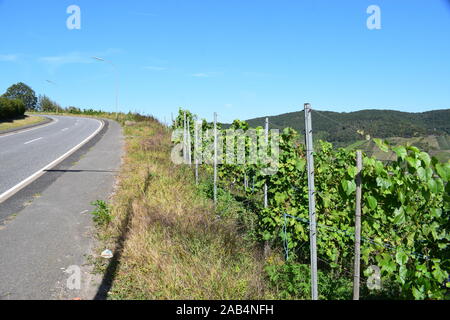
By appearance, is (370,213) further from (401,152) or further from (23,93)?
(23,93)

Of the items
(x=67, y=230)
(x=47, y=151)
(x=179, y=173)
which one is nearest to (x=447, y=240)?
(x=67, y=230)

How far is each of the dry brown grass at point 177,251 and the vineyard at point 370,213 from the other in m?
0.72

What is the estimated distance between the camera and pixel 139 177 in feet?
27.9

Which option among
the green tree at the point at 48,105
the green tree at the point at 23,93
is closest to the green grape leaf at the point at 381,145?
the green tree at the point at 48,105

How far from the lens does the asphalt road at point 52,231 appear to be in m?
3.78

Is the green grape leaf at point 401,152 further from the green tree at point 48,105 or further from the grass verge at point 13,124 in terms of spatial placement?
the green tree at point 48,105

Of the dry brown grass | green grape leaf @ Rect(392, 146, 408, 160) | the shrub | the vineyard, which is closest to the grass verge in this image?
the shrub

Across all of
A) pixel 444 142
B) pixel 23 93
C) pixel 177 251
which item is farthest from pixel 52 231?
pixel 23 93

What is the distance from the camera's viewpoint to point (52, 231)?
5.30m

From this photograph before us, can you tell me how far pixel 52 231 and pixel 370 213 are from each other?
459cm

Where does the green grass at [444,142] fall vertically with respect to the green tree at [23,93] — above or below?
below

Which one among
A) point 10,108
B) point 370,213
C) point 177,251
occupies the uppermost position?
point 10,108

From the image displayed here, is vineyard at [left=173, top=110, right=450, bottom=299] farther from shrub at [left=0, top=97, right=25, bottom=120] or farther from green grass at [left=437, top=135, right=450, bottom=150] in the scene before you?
shrub at [left=0, top=97, right=25, bottom=120]

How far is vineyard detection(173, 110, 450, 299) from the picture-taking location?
290 cm
